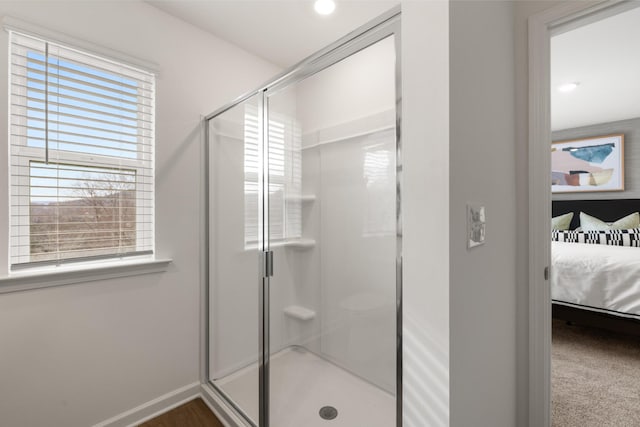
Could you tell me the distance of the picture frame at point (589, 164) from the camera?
4.25 meters

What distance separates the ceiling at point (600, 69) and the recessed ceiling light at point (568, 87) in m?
0.04

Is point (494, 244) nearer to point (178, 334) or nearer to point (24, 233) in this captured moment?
point (178, 334)

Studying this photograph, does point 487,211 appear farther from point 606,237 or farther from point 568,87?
point 606,237

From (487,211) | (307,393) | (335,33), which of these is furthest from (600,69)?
(307,393)

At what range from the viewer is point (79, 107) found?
5.14ft

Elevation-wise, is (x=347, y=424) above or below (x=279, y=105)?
below

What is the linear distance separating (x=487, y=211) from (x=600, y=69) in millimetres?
2996

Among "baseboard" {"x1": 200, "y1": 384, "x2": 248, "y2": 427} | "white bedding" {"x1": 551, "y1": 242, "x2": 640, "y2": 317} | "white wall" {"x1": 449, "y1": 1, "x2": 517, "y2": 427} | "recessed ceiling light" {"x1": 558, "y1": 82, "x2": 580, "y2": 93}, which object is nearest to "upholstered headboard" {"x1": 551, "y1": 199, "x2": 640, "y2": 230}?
"white bedding" {"x1": 551, "y1": 242, "x2": 640, "y2": 317}

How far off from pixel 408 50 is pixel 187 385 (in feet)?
7.42

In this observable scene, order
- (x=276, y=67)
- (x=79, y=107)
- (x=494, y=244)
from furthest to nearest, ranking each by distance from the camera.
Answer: (x=276, y=67) < (x=79, y=107) < (x=494, y=244)

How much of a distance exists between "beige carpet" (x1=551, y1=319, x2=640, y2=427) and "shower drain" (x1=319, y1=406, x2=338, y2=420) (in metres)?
1.25

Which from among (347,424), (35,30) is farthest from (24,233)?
(347,424)

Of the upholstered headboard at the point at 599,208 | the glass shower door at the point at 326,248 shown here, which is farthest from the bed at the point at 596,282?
the glass shower door at the point at 326,248

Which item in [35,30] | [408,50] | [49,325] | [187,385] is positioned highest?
[35,30]
